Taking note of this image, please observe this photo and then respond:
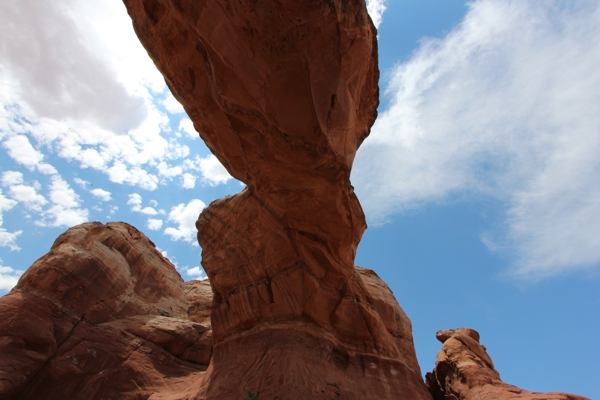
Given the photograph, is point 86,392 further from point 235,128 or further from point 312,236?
point 235,128

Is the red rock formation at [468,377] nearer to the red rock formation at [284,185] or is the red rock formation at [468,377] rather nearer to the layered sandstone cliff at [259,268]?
the layered sandstone cliff at [259,268]

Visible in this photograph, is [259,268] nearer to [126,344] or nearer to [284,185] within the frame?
[284,185]

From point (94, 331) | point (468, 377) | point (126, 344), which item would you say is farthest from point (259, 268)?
point (468, 377)

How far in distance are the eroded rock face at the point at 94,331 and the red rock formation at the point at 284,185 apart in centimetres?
367

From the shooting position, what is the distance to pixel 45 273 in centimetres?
1487

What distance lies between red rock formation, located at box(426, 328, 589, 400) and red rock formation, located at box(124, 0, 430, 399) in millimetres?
1079

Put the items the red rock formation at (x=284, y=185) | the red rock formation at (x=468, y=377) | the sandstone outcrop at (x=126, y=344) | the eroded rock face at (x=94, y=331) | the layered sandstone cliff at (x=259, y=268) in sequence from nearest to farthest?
1. the red rock formation at (x=284, y=185)
2. the layered sandstone cliff at (x=259, y=268)
3. the red rock formation at (x=468, y=377)
4. the sandstone outcrop at (x=126, y=344)
5. the eroded rock face at (x=94, y=331)

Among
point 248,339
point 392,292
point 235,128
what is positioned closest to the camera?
point 235,128

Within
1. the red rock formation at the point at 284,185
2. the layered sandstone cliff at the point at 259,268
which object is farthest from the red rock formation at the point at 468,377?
the red rock formation at the point at 284,185

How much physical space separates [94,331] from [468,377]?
14.7 m

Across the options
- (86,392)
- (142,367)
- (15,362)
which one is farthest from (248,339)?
(15,362)

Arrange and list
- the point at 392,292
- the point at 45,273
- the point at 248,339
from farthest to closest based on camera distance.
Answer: the point at 392,292 → the point at 45,273 → the point at 248,339

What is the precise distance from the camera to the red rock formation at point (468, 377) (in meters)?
11.4

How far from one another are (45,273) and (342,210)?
40.4 feet
